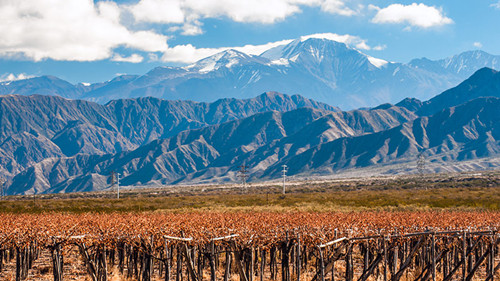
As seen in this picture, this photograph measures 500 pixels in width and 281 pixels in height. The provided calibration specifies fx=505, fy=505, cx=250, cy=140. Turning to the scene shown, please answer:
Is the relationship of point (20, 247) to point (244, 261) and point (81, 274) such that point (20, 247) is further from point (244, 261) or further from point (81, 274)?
point (244, 261)

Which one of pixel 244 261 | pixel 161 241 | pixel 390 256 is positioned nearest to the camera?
pixel 161 241

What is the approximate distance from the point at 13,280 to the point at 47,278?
1.81 m

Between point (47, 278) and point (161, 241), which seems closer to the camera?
point (161, 241)

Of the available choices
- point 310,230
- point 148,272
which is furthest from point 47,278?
point 310,230

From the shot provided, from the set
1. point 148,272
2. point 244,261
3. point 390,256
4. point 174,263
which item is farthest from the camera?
point 174,263

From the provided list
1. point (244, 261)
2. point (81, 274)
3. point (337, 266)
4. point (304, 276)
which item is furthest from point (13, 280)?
point (337, 266)

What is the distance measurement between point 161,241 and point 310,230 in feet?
23.4

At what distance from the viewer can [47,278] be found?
28266mm

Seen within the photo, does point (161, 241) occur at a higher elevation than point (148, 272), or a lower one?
higher

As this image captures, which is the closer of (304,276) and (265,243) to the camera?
(265,243)

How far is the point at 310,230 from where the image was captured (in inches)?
966

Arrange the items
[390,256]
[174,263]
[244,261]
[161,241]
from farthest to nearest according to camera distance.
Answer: [174,263]
[390,256]
[244,261]
[161,241]

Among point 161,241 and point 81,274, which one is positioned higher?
point 161,241

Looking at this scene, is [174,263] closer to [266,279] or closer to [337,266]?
[266,279]
